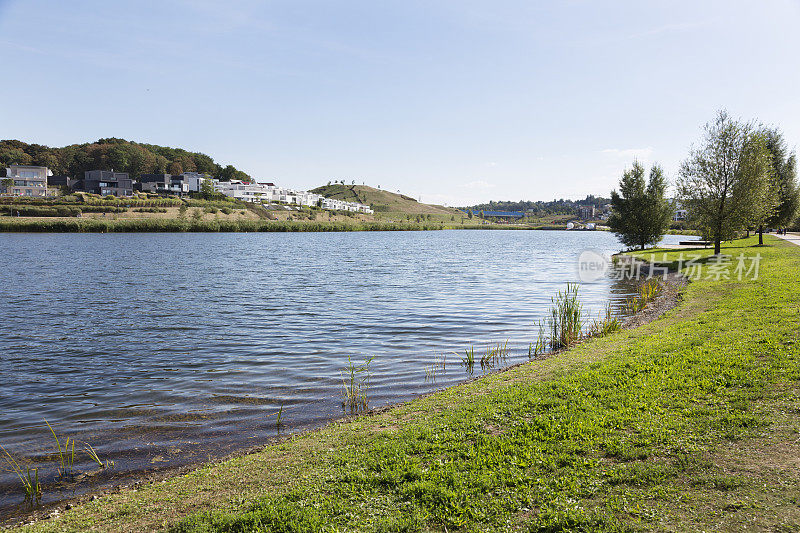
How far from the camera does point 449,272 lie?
47.0 m

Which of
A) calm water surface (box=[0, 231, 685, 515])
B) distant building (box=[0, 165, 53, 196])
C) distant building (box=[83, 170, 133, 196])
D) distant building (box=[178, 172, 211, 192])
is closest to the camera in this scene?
calm water surface (box=[0, 231, 685, 515])

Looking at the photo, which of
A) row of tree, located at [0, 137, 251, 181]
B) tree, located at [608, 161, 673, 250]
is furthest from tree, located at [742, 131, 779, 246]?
row of tree, located at [0, 137, 251, 181]

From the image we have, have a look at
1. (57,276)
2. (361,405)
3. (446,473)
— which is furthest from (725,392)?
(57,276)

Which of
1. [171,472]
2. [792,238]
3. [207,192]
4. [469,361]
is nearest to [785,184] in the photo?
[792,238]

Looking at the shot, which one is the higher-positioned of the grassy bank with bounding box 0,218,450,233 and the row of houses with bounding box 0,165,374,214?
the row of houses with bounding box 0,165,374,214

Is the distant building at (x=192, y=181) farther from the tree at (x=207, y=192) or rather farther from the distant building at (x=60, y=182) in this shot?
the distant building at (x=60, y=182)

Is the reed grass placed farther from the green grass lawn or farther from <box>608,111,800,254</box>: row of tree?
<box>608,111,800,254</box>: row of tree

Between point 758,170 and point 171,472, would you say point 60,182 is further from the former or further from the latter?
point 171,472

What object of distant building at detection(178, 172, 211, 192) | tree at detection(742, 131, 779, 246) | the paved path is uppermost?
distant building at detection(178, 172, 211, 192)

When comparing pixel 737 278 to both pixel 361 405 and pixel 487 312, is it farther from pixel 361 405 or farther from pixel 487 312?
pixel 361 405

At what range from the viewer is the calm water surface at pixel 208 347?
1075 centimetres

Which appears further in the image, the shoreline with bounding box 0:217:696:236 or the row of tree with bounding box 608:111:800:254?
the shoreline with bounding box 0:217:696:236

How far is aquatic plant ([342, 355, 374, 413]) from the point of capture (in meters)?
11.7

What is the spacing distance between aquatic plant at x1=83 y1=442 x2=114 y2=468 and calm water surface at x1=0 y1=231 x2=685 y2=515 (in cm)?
15
